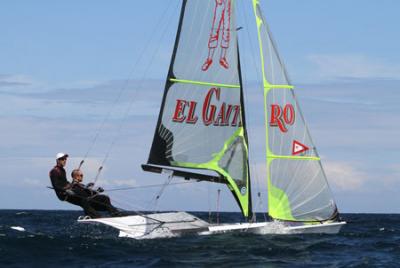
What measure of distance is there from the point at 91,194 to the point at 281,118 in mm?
6038

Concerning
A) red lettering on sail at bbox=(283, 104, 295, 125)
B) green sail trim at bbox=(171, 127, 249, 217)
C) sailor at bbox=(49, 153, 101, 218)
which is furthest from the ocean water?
red lettering on sail at bbox=(283, 104, 295, 125)

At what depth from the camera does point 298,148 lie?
23516 millimetres

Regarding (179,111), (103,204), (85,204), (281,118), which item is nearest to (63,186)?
(85,204)

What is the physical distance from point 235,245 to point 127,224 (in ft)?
9.88

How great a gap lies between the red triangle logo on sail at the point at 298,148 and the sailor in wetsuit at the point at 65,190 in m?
6.02

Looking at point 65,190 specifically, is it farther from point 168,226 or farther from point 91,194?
point 168,226

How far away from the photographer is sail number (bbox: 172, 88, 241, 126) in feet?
75.7

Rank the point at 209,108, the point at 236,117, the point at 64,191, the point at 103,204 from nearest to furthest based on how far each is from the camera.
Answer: the point at 64,191 → the point at 103,204 → the point at 209,108 → the point at 236,117

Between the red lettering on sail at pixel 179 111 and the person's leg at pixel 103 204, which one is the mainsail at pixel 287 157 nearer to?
the red lettering on sail at pixel 179 111

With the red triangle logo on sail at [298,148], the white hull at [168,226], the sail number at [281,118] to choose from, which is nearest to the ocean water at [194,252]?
the white hull at [168,226]

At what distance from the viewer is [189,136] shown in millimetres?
23203

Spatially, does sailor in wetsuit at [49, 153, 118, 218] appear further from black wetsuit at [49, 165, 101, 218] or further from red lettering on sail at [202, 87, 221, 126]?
red lettering on sail at [202, 87, 221, 126]

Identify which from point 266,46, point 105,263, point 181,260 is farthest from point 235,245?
point 266,46

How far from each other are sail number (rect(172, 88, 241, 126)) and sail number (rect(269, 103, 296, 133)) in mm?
1058
